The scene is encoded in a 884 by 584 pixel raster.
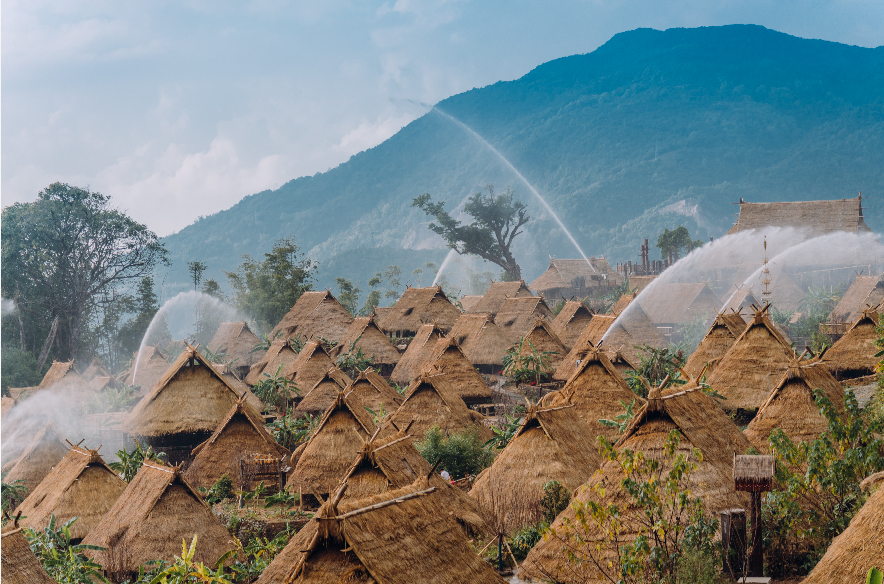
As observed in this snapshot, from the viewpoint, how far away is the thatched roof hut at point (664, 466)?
42.6ft

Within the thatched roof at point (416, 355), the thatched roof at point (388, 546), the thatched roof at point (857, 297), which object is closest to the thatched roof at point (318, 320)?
the thatched roof at point (416, 355)

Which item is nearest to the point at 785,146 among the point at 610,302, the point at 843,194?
the point at 843,194

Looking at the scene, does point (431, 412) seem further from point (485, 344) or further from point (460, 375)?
point (485, 344)

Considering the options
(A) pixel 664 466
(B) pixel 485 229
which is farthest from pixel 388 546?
(B) pixel 485 229

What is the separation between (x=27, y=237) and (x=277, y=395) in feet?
97.2

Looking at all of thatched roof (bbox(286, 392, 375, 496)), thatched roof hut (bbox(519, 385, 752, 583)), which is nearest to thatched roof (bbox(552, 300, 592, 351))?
thatched roof (bbox(286, 392, 375, 496))

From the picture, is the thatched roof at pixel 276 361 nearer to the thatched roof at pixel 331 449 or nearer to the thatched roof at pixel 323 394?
the thatched roof at pixel 323 394

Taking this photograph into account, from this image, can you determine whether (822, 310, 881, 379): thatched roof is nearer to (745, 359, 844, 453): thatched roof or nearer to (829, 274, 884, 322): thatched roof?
(745, 359, 844, 453): thatched roof

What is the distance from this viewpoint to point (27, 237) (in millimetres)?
53375

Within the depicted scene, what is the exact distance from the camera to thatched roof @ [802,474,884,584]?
8930 millimetres

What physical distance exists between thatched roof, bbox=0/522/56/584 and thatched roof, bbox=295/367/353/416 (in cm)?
1764

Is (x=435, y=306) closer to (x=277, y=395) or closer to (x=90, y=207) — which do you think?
(x=277, y=395)

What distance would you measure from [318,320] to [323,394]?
16.4 metres

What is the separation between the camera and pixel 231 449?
22.7 m
